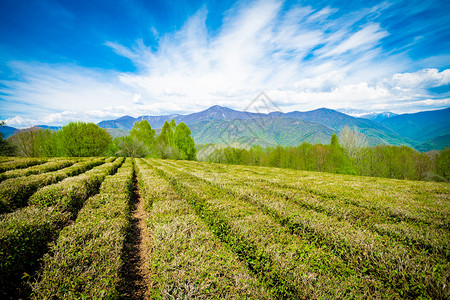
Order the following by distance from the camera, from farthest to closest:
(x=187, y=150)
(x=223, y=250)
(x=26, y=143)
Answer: (x=187, y=150), (x=26, y=143), (x=223, y=250)

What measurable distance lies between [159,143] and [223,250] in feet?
165

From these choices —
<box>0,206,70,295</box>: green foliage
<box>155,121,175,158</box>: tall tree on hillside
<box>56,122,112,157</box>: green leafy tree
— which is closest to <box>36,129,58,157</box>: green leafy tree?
<box>56,122,112,157</box>: green leafy tree

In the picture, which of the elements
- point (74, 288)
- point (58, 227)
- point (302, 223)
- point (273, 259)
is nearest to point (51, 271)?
point (74, 288)

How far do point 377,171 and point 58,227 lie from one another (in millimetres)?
61115

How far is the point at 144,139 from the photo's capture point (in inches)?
2109

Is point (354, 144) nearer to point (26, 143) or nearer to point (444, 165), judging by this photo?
point (444, 165)

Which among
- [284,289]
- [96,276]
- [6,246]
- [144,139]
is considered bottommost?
[284,289]

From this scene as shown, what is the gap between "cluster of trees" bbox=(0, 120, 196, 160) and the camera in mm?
37750

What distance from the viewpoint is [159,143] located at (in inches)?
1976

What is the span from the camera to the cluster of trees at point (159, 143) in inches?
1833

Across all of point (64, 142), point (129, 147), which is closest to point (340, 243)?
point (64, 142)

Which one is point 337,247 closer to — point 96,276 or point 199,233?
point 199,233

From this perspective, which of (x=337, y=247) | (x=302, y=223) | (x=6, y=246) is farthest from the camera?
(x=302, y=223)

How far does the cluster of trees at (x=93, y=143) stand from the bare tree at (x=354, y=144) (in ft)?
143
